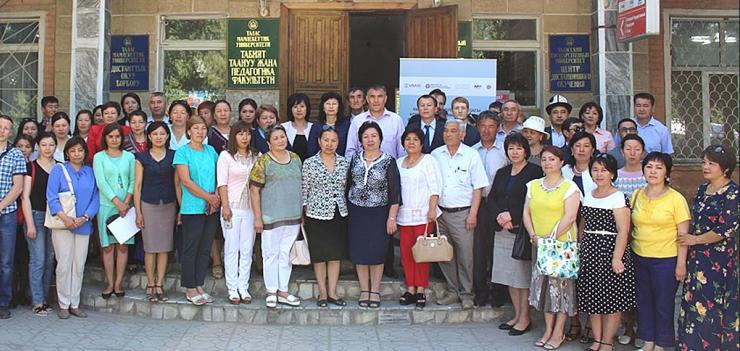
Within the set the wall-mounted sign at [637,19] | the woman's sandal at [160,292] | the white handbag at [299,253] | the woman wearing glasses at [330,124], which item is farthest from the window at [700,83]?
the woman's sandal at [160,292]

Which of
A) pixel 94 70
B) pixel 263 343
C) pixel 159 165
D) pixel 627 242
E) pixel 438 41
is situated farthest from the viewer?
pixel 438 41

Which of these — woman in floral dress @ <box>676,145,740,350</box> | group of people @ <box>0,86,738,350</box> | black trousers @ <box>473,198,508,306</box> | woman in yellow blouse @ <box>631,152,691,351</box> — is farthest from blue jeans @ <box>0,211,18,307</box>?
woman in floral dress @ <box>676,145,740,350</box>

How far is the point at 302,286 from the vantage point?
570 cm

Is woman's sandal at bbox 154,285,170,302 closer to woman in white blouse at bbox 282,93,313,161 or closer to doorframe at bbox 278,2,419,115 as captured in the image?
woman in white blouse at bbox 282,93,313,161

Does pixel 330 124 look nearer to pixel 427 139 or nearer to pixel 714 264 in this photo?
pixel 427 139

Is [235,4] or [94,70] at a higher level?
[235,4]

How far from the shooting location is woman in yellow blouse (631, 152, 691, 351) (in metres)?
4.43

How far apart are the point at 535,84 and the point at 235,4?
13.7 ft

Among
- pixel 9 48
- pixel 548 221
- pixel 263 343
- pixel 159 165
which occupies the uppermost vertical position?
pixel 9 48

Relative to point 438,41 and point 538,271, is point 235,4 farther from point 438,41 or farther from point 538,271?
point 538,271

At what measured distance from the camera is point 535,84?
A: 8.40m

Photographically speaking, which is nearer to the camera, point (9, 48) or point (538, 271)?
point (538, 271)

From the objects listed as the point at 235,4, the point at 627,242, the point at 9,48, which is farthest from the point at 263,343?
the point at 9,48

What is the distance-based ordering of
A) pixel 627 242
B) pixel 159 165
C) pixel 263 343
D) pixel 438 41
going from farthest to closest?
pixel 438 41
pixel 159 165
pixel 263 343
pixel 627 242
